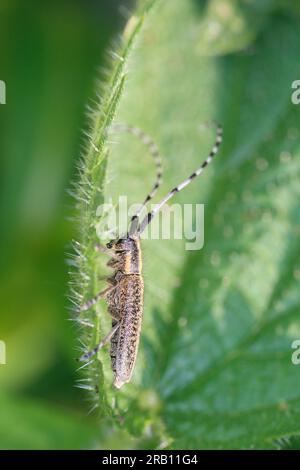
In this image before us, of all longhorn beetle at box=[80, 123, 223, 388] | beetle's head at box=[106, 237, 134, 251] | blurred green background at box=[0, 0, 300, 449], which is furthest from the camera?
blurred green background at box=[0, 0, 300, 449]

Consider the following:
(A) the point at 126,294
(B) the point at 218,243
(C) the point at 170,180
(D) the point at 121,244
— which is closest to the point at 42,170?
(C) the point at 170,180

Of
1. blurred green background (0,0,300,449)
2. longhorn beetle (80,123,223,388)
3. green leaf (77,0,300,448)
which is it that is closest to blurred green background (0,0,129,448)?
blurred green background (0,0,300,449)

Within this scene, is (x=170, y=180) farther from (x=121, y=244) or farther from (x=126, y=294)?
(x=126, y=294)

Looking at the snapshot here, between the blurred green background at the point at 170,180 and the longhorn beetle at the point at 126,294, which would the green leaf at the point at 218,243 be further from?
the longhorn beetle at the point at 126,294

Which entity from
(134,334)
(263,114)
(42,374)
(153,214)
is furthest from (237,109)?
(42,374)

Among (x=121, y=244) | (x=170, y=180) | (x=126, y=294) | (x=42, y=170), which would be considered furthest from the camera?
(x=42, y=170)

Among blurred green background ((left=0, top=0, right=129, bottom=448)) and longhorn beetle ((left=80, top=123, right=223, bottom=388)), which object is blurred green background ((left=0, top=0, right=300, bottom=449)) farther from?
longhorn beetle ((left=80, top=123, right=223, bottom=388))
